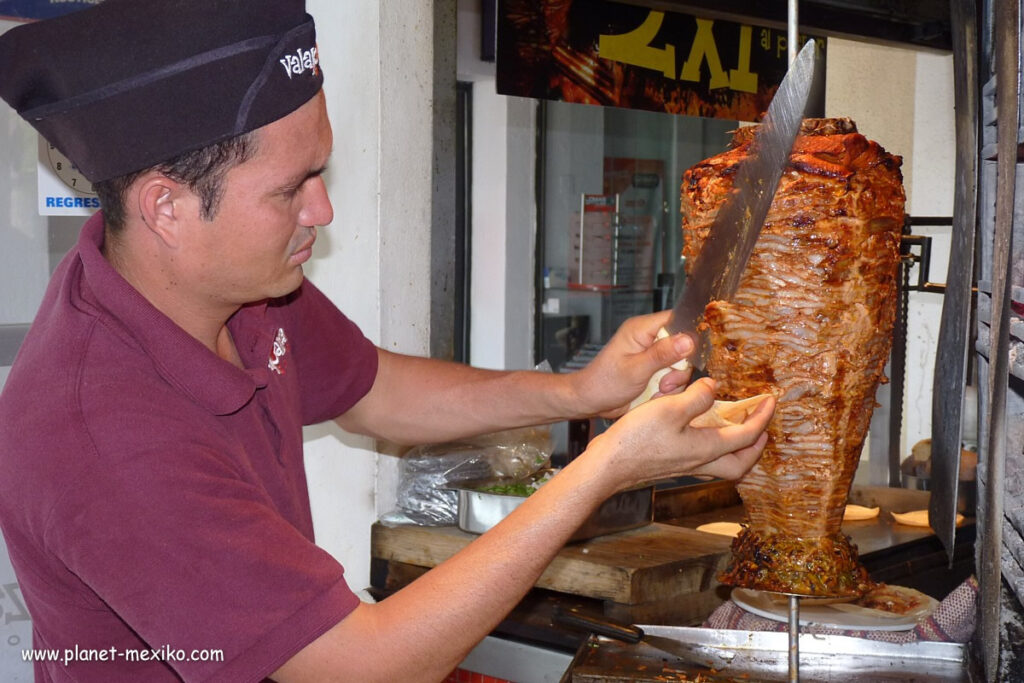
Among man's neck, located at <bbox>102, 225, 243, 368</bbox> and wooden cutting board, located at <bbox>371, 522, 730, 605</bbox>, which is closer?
man's neck, located at <bbox>102, 225, 243, 368</bbox>

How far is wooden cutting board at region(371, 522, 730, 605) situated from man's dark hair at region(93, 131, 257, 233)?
5.42 feet

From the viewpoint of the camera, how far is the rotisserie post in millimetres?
1984

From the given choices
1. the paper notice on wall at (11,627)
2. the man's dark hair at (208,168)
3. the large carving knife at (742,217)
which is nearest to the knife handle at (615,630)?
the large carving knife at (742,217)

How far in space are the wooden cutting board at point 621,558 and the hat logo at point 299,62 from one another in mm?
1665

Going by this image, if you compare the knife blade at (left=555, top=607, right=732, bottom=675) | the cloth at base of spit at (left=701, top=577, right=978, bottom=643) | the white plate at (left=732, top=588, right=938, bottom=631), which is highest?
the cloth at base of spit at (left=701, top=577, right=978, bottom=643)

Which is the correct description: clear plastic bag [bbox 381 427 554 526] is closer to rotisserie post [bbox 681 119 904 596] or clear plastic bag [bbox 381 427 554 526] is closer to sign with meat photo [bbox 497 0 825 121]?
sign with meat photo [bbox 497 0 825 121]

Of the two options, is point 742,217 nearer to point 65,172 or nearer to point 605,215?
point 65,172

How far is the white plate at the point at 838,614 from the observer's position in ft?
7.99

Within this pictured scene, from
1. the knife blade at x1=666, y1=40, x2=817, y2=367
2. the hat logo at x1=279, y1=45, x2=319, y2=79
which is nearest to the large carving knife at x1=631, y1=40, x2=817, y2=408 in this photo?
the knife blade at x1=666, y1=40, x2=817, y2=367

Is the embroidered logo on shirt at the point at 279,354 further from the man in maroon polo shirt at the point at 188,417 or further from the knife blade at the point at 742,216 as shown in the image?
the knife blade at the point at 742,216

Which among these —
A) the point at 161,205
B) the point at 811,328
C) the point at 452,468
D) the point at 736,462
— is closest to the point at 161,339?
the point at 161,205

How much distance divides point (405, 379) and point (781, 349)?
3.21 feet

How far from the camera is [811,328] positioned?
203 cm

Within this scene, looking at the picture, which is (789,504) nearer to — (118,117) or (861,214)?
(861,214)
